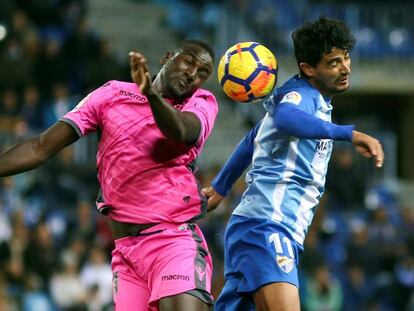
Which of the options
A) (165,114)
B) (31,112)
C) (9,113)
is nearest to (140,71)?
(165,114)

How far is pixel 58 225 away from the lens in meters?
12.4

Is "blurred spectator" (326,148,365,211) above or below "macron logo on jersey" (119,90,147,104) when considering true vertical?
below

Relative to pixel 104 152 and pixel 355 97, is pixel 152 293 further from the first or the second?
pixel 355 97

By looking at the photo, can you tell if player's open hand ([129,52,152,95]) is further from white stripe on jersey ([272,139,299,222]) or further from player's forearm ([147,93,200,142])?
white stripe on jersey ([272,139,299,222])

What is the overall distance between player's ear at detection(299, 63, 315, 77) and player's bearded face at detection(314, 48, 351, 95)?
0.10 ft

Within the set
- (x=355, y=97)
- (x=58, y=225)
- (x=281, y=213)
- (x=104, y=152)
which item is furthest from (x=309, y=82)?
(x=355, y=97)

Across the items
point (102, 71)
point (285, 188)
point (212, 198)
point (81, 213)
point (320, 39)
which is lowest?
point (81, 213)

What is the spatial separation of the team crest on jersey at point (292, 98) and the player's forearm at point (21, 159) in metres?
1.29

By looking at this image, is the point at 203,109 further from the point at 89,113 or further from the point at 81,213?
the point at 81,213

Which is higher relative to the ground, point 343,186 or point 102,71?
point 102,71

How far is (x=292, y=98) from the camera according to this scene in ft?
19.1

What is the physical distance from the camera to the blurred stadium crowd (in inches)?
459

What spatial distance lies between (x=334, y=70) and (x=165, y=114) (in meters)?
1.16

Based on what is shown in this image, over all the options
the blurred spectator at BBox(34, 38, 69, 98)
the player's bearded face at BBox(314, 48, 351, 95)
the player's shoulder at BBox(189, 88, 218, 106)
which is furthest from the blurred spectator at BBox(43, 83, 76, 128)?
the player's bearded face at BBox(314, 48, 351, 95)
